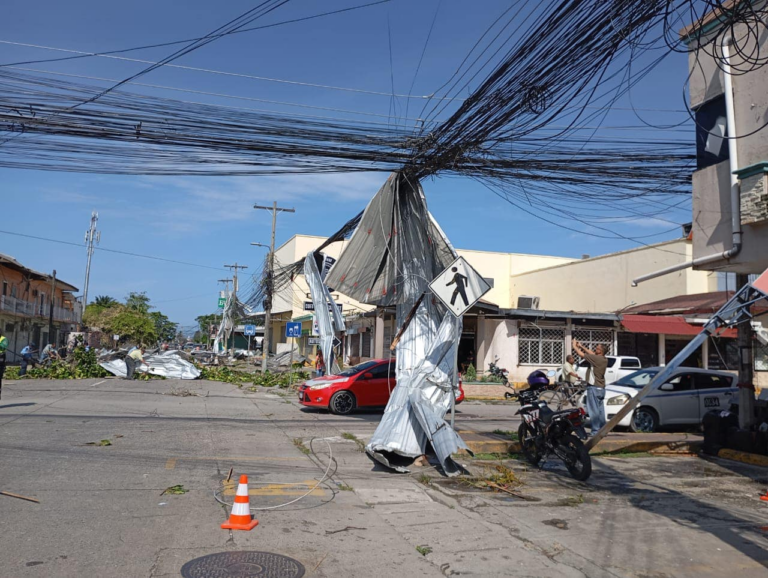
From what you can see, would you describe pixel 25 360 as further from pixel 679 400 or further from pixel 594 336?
pixel 679 400

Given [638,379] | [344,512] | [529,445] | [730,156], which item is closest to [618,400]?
[638,379]

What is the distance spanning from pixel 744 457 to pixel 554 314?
17.0 metres

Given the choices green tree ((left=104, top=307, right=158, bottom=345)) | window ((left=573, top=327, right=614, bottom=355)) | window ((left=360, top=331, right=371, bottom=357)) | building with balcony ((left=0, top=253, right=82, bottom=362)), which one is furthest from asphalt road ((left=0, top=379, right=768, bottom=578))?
green tree ((left=104, top=307, right=158, bottom=345))

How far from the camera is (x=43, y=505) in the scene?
6.75 m

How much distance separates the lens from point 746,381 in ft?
37.9

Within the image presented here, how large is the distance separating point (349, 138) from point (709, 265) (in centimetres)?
706

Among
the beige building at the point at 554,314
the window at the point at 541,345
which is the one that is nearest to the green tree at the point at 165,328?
the beige building at the point at 554,314

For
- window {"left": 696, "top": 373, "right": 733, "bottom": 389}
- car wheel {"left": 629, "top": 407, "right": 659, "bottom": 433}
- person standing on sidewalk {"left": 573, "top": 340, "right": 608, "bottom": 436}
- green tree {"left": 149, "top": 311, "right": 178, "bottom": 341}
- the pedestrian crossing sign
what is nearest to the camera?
the pedestrian crossing sign

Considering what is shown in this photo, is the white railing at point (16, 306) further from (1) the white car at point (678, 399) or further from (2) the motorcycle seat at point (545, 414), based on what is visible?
(2) the motorcycle seat at point (545, 414)

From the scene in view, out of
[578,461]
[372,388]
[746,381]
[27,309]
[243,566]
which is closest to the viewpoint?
[243,566]

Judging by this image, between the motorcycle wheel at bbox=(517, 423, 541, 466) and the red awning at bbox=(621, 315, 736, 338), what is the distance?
53.1 ft

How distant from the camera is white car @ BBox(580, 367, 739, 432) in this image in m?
14.4

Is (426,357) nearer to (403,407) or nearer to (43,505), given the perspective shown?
(403,407)

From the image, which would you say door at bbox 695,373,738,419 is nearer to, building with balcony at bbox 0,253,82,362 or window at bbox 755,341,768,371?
window at bbox 755,341,768,371
